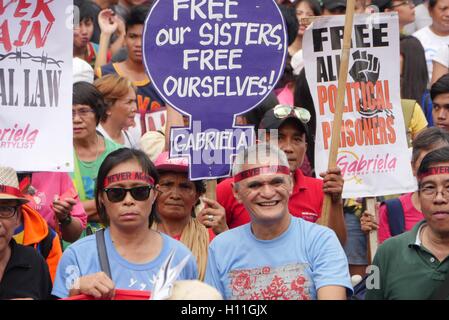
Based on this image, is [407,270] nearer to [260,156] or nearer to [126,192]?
[260,156]

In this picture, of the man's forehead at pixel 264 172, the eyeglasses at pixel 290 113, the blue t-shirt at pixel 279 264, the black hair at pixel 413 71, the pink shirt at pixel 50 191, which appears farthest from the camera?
the black hair at pixel 413 71

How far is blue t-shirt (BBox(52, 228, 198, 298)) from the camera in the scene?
23.6 ft

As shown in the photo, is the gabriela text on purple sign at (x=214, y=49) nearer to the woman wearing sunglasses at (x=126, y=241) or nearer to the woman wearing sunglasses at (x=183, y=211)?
the woman wearing sunglasses at (x=183, y=211)

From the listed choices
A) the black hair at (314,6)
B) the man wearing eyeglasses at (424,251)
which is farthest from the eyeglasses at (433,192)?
the black hair at (314,6)

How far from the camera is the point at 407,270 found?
754 cm

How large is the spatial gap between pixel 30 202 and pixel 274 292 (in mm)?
2066

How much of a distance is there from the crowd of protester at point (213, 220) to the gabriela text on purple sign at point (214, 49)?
0.45m

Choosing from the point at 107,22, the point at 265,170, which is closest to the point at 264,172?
the point at 265,170

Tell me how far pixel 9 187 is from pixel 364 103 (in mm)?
2792

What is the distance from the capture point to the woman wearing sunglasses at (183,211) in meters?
8.15
